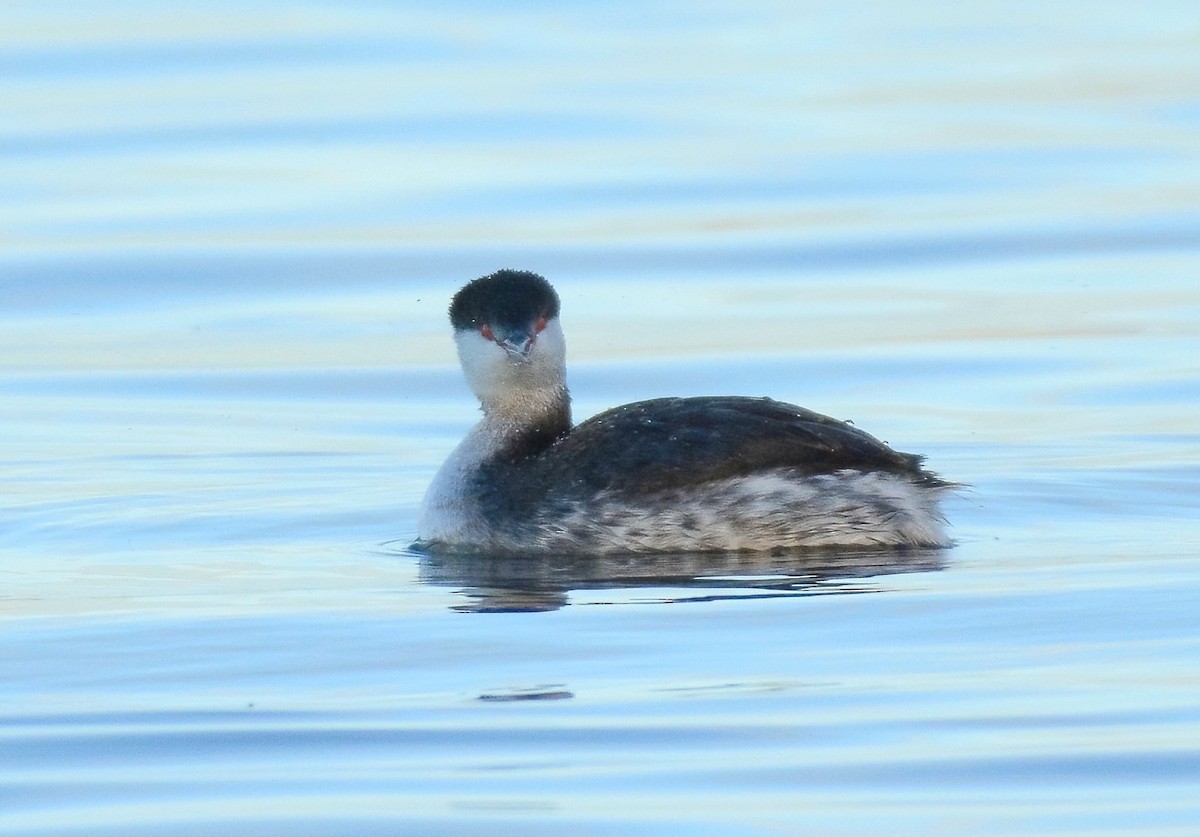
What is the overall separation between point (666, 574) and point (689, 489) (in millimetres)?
520

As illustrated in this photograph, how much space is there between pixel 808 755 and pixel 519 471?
384 centimetres

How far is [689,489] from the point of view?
1030 cm

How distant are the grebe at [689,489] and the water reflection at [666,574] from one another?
0.09 meters

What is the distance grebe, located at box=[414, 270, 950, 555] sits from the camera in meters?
10.3

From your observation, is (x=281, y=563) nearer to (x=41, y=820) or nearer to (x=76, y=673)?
(x=76, y=673)

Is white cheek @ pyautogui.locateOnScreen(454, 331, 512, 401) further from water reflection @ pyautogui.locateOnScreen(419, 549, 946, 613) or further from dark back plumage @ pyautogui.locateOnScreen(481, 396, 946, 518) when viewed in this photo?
water reflection @ pyautogui.locateOnScreen(419, 549, 946, 613)

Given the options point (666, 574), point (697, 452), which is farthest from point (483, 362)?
point (666, 574)

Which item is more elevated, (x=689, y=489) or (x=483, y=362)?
(x=483, y=362)

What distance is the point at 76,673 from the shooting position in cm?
829

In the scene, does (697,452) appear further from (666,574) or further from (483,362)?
(483,362)

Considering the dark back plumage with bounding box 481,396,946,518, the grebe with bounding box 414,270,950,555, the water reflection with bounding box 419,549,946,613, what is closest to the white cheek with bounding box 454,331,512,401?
the grebe with bounding box 414,270,950,555

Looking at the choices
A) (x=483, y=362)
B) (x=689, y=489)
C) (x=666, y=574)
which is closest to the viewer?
(x=666, y=574)

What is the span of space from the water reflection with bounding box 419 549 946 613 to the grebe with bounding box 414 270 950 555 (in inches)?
3.6

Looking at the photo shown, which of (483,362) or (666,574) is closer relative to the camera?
(666,574)
